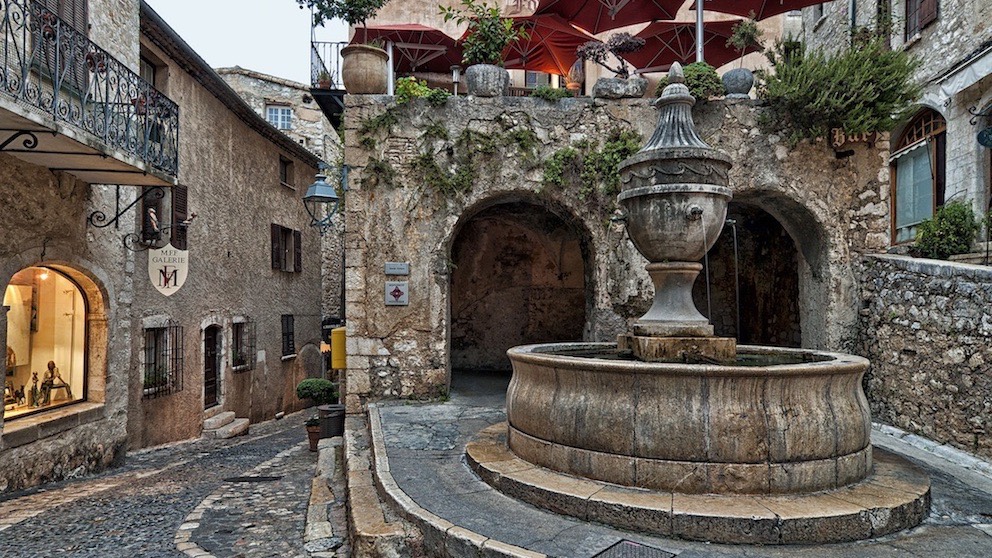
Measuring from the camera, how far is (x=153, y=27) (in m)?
8.92

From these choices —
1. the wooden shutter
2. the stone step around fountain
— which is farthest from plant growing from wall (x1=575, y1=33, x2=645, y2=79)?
the stone step around fountain

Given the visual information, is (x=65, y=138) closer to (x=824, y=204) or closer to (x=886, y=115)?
(x=824, y=204)

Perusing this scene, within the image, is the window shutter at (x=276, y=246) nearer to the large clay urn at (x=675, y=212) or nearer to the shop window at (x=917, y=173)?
the large clay urn at (x=675, y=212)

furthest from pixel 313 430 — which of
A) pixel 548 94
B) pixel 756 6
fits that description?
pixel 756 6

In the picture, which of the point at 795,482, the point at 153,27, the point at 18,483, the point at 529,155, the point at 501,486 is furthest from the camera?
the point at 153,27

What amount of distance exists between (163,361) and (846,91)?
36.1ft

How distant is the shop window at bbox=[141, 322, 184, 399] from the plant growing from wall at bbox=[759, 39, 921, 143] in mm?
10056

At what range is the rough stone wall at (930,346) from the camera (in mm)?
5129

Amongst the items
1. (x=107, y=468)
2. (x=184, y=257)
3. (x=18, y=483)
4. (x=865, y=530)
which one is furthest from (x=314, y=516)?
(x=184, y=257)

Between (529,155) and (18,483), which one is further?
(529,155)

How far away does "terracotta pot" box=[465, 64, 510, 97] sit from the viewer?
785 centimetres

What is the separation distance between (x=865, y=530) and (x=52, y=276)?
8790mm

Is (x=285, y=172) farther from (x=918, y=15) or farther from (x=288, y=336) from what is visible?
(x=918, y=15)

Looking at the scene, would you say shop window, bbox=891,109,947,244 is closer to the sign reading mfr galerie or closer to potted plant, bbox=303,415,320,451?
potted plant, bbox=303,415,320,451
